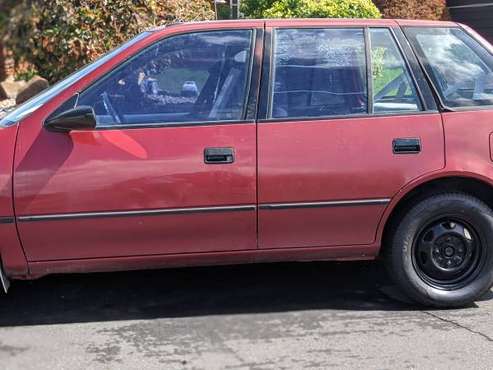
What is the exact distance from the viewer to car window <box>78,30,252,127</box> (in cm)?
403

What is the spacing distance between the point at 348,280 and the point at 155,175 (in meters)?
1.77

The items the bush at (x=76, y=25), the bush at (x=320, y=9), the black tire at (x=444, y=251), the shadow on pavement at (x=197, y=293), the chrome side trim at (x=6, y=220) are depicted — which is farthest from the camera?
the bush at (x=320, y=9)

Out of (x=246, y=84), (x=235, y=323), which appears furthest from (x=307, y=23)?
(x=235, y=323)

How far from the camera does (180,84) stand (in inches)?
163

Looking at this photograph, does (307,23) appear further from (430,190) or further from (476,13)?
(476,13)

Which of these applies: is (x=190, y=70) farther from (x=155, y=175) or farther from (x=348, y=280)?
(x=348, y=280)

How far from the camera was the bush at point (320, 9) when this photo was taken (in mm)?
8547

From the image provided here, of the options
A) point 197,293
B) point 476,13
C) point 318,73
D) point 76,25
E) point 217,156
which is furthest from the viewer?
point 476,13

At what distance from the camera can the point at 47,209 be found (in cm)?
386

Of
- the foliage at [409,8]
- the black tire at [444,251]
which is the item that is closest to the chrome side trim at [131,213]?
the black tire at [444,251]

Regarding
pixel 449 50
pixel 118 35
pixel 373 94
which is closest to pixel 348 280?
pixel 373 94

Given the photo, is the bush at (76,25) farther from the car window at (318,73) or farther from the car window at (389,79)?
the car window at (389,79)

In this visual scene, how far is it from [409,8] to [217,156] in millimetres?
9438

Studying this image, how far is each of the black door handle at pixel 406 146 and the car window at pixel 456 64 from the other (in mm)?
382
